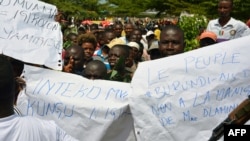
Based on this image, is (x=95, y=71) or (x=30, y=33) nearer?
(x=30, y=33)

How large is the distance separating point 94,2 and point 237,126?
1333 inches

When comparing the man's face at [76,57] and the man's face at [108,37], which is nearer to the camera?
the man's face at [76,57]

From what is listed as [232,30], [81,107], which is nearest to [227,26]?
[232,30]

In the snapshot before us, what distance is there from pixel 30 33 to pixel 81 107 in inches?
27.3

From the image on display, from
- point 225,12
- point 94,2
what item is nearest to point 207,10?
point 94,2

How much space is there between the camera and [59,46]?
418cm

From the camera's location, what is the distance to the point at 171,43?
447cm

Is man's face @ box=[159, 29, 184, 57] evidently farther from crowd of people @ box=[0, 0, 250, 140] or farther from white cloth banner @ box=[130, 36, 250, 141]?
white cloth banner @ box=[130, 36, 250, 141]

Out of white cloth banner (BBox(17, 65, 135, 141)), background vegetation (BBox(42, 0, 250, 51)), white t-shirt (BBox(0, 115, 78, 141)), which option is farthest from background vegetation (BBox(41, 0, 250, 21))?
white t-shirt (BBox(0, 115, 78, 141))

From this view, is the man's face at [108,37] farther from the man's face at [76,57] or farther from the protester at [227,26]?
the man's face at [76,57]

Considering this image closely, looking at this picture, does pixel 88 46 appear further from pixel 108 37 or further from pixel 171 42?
pixel 108 37

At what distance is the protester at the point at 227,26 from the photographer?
20.4 ft

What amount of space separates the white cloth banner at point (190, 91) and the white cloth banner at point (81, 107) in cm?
12

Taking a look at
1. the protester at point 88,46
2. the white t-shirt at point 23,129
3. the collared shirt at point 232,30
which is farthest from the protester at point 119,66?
the white t-shirt at point 23,129
